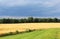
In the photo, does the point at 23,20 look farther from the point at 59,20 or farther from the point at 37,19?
the point at 59,20

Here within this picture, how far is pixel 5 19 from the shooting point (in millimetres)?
62500

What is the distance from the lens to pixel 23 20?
6353 centimetres

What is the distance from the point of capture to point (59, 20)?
68.2 m

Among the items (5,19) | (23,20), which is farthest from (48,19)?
(5,19)

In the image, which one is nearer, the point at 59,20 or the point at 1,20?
the point at 1,20

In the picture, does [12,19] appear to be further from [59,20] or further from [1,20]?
[59,20]

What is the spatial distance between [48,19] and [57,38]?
50.8 metres

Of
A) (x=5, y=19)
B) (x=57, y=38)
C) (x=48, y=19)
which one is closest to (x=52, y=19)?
(x=48, y=19)

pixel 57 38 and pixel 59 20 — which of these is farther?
pixel 59 20

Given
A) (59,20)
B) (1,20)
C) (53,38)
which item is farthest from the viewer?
(59,20)

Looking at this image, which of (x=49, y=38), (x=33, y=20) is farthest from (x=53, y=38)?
(x=33, y=20)

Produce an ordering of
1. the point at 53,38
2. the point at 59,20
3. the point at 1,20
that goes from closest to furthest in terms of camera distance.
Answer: the point at 53,38
the point at 1,20
the point at 59,20

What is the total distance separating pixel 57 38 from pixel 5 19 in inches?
1759

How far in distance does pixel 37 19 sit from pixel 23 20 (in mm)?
7811
